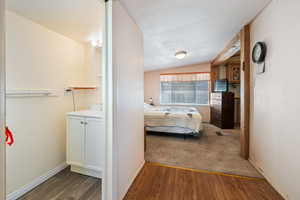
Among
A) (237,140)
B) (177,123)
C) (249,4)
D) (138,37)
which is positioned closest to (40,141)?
(138,37)

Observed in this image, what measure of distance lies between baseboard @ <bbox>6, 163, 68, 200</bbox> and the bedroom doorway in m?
1.42

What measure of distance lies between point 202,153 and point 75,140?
2.29 metres

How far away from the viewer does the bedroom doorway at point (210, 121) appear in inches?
85.4

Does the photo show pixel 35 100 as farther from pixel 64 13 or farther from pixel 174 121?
pixel 174 121

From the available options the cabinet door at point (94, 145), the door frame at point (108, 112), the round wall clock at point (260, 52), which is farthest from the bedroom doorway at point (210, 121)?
the door frame at point (108, 112)

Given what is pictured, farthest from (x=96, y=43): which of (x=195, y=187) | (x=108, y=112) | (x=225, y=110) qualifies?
(x=225, y=110)

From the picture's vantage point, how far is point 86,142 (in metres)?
1.79

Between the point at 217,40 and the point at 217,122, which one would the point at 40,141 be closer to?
the point at 217,40

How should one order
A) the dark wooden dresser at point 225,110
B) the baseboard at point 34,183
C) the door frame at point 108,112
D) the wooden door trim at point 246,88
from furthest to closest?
the dark wooden dresser at point 225,110
the wooden door trim at point 246,88
the baseboard at point 34,183
the door frame at point 108,112

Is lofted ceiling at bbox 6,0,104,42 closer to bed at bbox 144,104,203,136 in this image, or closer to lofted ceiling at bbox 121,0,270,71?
lofted ceiling at bbox 121,0,270,71

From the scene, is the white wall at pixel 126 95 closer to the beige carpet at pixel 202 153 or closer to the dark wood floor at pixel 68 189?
the dark wood floor at pixel 68 189

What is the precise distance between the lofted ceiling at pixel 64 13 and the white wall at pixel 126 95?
0.28 meters

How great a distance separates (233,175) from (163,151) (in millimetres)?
1208

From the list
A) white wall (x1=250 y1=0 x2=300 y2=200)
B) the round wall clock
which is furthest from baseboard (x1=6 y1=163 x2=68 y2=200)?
the round wall clock
